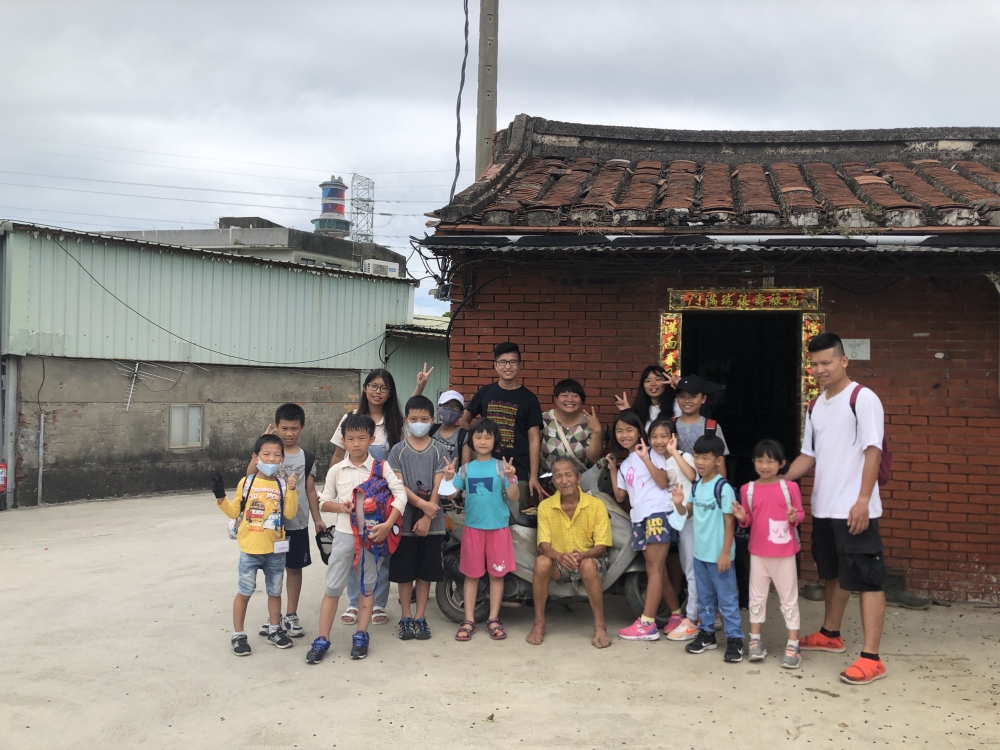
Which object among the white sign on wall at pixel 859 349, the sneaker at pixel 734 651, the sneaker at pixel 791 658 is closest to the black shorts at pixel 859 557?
the sneaker at pixel 791 658

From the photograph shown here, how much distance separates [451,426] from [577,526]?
1.38m

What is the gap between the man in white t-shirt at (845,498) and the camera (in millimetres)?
4664

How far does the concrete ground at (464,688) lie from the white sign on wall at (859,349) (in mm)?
1960

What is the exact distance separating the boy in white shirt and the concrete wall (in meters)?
7.30

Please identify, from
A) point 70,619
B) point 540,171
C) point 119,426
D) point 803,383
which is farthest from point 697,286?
point 119,426

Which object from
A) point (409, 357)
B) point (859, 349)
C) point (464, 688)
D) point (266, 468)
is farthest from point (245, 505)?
point (409, 357)

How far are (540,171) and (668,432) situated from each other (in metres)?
3.49

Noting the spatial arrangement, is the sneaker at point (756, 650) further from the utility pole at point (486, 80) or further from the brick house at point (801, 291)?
the utility pole at point (486, 80)

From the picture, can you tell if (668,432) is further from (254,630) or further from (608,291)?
(254,630)

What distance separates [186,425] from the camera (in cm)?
1414

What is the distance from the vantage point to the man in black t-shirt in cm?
591

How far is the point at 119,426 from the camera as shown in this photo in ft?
43.0

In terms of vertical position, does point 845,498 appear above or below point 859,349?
below

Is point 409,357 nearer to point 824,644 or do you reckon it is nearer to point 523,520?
point 523,520
